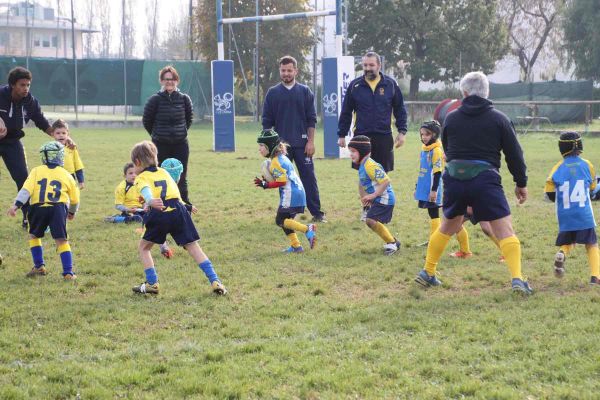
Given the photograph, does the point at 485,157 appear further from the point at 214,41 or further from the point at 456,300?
the point at 214,41

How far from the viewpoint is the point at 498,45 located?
147ft

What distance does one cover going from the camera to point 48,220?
25.1 feet

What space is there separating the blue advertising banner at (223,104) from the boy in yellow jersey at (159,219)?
15213 mm

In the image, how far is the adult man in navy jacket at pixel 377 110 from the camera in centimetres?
1016

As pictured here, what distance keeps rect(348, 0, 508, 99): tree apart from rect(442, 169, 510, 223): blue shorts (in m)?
38.0

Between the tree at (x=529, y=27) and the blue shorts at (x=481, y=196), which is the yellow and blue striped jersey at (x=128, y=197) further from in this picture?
the tree at (x=529, y=27)

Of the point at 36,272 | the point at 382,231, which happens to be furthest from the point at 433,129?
the point at 36,272

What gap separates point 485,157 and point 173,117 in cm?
470

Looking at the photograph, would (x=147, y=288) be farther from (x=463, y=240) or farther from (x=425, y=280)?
(x=463, y=240)

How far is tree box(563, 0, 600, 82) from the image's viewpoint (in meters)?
42.2

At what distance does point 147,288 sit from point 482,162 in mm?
3054

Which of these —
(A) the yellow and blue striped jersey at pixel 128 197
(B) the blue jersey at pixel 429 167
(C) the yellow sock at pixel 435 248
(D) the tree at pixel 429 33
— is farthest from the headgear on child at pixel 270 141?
(D) the tree at pixel 429 33

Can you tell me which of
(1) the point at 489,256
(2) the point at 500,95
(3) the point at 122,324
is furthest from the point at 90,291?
(2) the point at 500,95

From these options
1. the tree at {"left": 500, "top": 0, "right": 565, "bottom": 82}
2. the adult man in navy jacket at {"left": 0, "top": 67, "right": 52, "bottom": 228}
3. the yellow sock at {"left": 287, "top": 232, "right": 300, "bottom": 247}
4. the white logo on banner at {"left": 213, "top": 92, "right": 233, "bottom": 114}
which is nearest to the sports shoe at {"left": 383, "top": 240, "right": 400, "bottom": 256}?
the yellow sock at {"left": 287, "top": 232, "right": 300, "bottom": 247}
